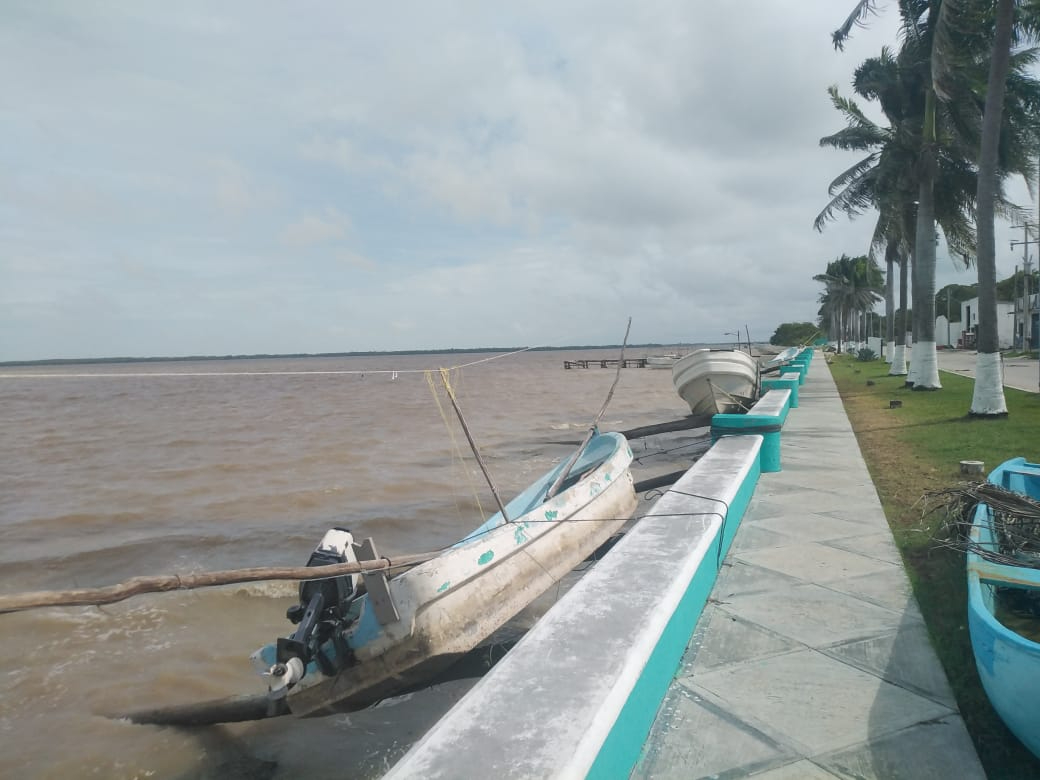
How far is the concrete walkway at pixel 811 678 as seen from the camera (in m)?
2.36

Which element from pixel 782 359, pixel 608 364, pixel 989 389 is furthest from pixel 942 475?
pixel 608 364

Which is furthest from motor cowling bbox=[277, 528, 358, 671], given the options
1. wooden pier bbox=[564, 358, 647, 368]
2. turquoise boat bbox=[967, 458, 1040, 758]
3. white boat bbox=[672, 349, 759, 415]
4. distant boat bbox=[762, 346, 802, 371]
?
wooden pier bbox=[564, 358, 647, 368]

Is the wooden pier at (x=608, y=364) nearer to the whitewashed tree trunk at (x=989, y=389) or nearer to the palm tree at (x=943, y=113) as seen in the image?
the palm tree at (x=943, y=113)

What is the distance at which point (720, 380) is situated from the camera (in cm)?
1465

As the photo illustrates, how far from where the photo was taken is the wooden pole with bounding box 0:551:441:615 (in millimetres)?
2260

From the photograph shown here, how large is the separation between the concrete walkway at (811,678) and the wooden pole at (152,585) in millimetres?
1725

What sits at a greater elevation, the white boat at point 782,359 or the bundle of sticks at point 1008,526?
the white boat at point 782,359

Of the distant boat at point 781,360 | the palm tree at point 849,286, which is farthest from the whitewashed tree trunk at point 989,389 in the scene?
the palm tree at point 849,286

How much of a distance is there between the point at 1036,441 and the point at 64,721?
1150cm

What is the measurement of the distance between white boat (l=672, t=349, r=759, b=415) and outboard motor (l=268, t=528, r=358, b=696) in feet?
37.0

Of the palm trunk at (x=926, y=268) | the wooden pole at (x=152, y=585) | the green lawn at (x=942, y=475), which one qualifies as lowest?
A: the green lawn at (x=942, y=475)

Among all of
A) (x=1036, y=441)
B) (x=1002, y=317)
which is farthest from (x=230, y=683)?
(x=1002, y=317)

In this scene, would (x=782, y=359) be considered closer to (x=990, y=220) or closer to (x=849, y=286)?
(x=990, y=220)

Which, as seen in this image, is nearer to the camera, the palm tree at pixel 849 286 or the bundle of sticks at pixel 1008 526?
the bundle of sticks at pixel 1008 526
